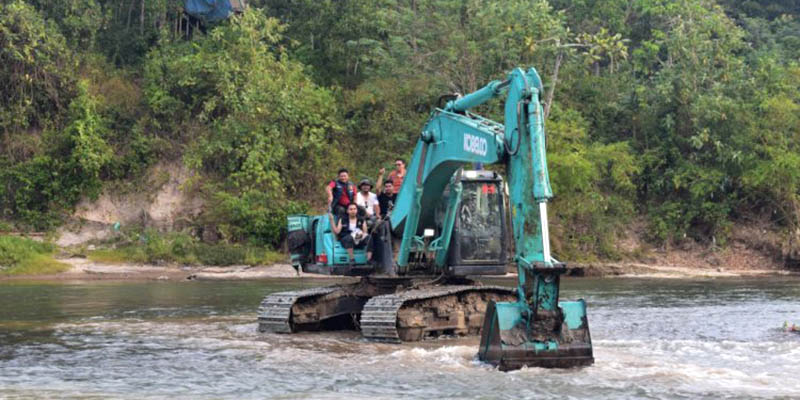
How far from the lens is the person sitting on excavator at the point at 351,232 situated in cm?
1759

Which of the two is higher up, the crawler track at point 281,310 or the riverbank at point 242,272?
the riverbank at point 242,272

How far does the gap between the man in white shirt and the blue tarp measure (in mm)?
28352

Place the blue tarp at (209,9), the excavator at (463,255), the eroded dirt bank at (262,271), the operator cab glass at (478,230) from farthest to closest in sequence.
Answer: the blue tarp at (209,9)
the eroded dirt bank at (262,271)
the operator cab glass at (478,230)
the excavator at (463,255)

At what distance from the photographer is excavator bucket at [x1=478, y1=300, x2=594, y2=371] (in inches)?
510

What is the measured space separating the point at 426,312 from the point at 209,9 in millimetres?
31094

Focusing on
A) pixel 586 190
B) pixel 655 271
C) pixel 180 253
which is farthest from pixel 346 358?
pixel 586 190

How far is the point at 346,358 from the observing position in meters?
14.8

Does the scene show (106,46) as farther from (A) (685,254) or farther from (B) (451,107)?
(B) (451,107)

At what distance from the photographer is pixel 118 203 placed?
37.6 metres

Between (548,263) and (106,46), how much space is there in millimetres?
35561

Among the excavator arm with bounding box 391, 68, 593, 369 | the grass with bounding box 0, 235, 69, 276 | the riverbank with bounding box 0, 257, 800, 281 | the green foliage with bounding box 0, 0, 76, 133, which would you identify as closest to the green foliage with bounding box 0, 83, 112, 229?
the green foliage with bounding box 0, 0, 76, 133

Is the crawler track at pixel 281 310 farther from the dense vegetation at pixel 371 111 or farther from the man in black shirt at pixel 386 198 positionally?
the dense vegetation at pixel 371 111

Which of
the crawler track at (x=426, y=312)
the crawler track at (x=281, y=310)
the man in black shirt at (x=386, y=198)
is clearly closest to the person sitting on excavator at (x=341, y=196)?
the man in black shirt at (x=386, y=198)

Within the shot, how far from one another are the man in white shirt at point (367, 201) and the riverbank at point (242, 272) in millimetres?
14875
